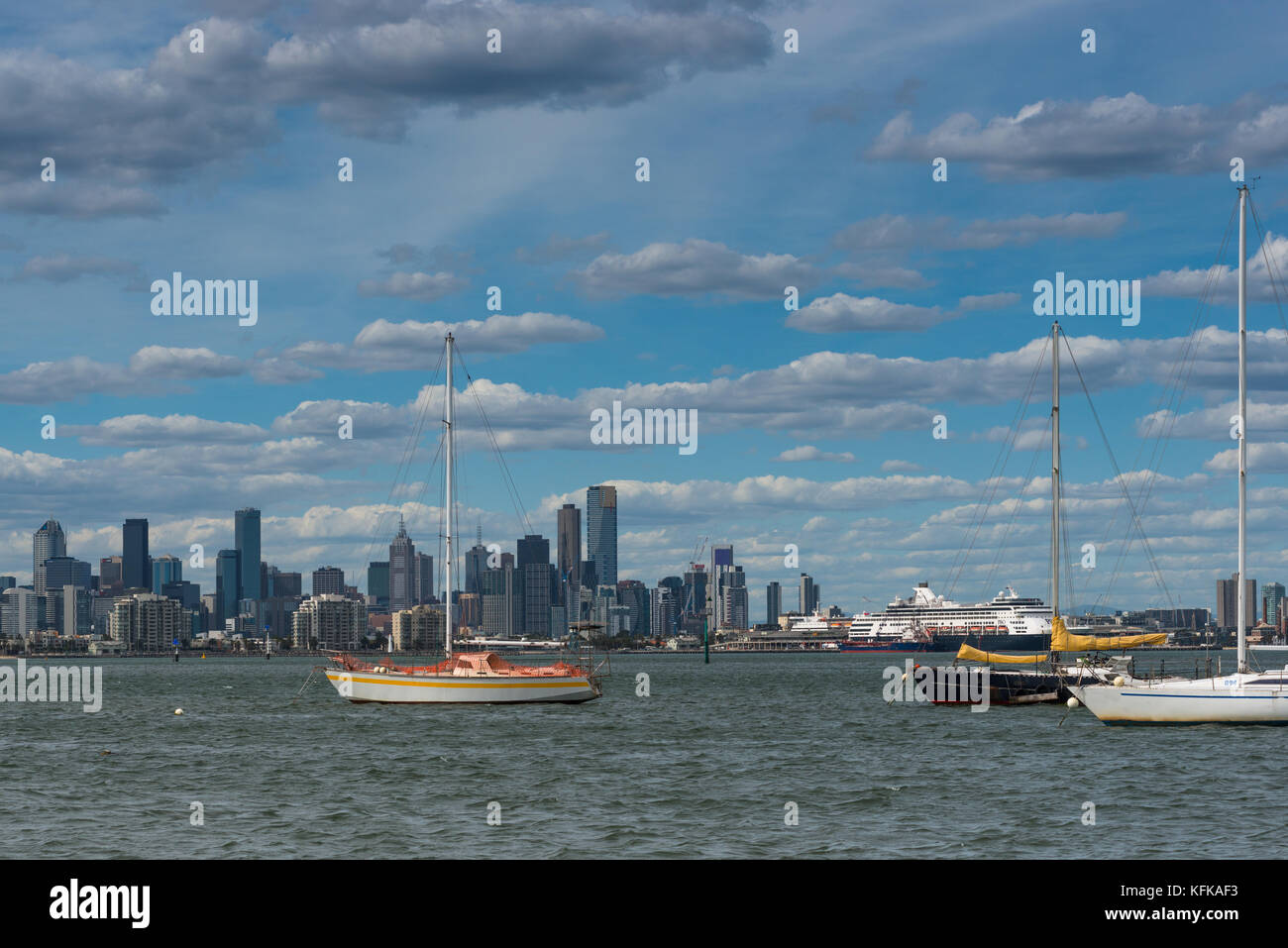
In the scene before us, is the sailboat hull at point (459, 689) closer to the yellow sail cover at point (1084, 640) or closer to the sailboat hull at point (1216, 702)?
the yellow sail cover at point (1084, 640)

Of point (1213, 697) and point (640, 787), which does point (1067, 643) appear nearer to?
point (1213, 697)

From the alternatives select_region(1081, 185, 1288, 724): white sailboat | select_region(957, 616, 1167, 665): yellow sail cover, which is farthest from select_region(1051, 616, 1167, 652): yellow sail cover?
select_region(1081, 185, 1288, 724): white sailboat

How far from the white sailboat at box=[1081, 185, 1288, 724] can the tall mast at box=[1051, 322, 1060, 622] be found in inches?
891

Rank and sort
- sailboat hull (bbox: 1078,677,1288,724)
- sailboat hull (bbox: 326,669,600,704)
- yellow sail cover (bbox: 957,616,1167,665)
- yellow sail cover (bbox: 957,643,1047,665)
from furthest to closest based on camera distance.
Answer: yellow sail cover (bbox: 957,643,1047,665) → yellow sail cover (bbox: 957,616,1167,665) → sailboat hull (bbox: 326,669,600,704) → sailboat hull (bbox: 1078,677,1288,724)

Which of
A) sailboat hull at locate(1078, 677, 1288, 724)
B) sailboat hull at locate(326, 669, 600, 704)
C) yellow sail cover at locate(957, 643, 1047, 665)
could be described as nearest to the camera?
sailboat hull at locate(1078, 677, 1288, 724)

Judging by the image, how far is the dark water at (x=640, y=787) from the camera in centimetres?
3400

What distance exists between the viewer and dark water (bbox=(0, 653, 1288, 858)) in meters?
34.0

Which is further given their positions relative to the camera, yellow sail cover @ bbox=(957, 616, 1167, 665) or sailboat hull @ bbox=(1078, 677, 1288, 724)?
yellow sail cover @ bbox=(957, 616, 1167, 665)

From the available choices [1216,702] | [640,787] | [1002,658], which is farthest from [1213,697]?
[1002,658]

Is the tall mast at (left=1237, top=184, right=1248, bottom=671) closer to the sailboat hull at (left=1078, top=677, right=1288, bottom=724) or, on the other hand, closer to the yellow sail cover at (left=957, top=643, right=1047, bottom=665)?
the sailboat hull at (left=1078, top=677, right=1288, bottom=724)

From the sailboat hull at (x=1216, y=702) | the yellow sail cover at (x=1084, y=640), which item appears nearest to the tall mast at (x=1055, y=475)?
the yellow sail cover at (x=1084, y=640)

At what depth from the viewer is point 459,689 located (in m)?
84.9

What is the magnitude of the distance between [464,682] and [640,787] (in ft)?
131
